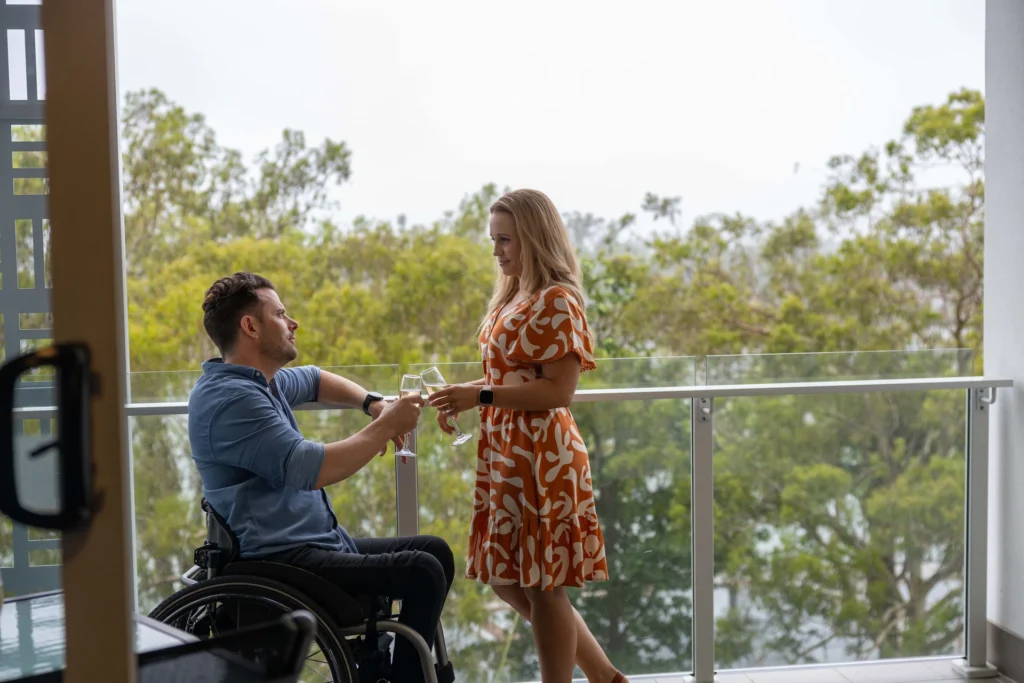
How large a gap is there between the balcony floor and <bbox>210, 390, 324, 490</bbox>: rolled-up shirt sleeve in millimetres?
1441

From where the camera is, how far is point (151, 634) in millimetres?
1671

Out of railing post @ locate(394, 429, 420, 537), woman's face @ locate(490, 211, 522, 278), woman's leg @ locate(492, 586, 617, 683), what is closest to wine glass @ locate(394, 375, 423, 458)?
woman's face @ locate(490, 211, 522, 278)

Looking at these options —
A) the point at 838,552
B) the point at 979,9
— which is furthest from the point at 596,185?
the point at 838,552

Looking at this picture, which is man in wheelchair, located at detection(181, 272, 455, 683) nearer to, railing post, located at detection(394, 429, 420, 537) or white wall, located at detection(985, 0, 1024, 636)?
railing post, located at detection(394, 429, 420, 537)

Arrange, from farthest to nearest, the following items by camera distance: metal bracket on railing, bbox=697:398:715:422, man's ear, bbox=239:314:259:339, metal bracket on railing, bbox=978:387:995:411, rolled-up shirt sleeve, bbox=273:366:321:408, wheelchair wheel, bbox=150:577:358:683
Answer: metal bracket on railing, bbox=978:387:995:411 → metal bracket on railing, bbox=697:398:715:422 → rolled-up shirt sleeve, bbox=273:366:321:408 → man's ear, bbox=239:314:259:339 → wheelchair wheel, bbox=150:577:358:683

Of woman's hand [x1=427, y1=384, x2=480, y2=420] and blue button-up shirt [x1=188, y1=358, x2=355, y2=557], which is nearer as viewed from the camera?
blue button-up shirt [x1=188, y1=358, x2=355, y2=557]

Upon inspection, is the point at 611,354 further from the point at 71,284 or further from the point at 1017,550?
the point at 71,284

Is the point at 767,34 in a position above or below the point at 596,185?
above

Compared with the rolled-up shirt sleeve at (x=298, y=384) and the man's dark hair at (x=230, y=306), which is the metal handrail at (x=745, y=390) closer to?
the rolled-up shirt sleeve at (x=298, y=384)

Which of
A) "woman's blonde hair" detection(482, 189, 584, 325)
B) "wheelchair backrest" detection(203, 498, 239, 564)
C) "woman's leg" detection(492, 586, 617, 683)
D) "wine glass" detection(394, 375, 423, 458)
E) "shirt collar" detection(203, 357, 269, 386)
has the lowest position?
"woman's leg" detection(492, 586, 617, 683)

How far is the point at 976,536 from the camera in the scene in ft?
10.1

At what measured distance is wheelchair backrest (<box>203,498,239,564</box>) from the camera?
211cm

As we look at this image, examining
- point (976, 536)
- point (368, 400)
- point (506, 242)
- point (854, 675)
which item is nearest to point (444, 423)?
point (368, 400)

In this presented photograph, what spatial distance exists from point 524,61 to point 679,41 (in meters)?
1.26
